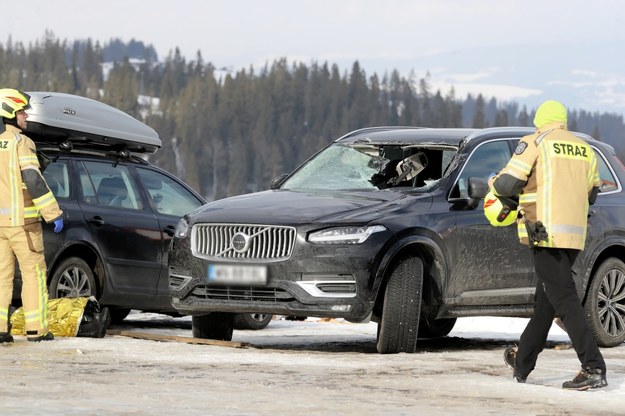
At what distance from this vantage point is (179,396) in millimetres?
7152

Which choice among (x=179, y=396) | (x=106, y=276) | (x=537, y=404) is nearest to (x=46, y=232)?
(x=106, y=276)

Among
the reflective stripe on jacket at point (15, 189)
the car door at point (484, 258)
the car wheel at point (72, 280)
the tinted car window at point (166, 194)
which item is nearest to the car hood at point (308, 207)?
the car door at point (484, 258)

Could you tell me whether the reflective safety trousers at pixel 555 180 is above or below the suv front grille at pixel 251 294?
above

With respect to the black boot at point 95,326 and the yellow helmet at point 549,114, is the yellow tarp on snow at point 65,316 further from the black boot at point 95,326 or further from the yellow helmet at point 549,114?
the yellow helmet at point 549,114

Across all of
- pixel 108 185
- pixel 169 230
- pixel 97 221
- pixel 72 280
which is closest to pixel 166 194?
pixel 169 230

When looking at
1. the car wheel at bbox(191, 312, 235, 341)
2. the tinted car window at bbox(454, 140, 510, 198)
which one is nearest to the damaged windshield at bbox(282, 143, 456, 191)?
the tinted car window at bbox(454, 140, 510, 198)

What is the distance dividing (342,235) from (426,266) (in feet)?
2.99

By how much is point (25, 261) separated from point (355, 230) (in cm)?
266

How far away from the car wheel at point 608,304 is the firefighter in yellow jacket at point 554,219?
3.59 meters

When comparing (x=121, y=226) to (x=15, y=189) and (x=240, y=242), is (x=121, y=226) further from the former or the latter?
(x=240, y=242)

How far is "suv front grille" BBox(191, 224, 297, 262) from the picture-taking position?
33.0 ft

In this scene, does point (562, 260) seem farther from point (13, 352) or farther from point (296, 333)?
point (296, 333)

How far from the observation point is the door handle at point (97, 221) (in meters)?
12.3

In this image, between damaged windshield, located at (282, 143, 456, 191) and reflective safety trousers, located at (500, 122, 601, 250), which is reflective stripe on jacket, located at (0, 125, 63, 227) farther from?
reflective safety trousers, located at (500, 122, 601, 250)
